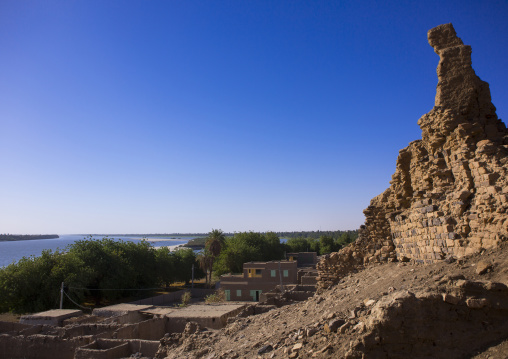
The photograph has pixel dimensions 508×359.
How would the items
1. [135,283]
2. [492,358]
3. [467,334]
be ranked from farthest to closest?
[135,283], [467,334], [492,358]

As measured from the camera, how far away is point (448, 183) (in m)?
8.90

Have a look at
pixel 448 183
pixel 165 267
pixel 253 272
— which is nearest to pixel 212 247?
pixel 165 267

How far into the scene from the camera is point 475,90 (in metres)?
9.47

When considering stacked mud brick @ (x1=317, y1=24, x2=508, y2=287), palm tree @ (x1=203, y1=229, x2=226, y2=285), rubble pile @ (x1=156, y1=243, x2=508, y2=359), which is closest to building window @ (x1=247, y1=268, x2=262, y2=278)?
palm tree @ (x1=203, y1=229, x2=226, y2=285)

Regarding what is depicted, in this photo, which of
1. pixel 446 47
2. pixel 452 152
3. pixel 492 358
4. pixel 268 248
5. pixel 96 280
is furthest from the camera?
pixel 268 248

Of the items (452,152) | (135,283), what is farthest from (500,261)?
(135,283)

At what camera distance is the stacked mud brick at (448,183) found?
23.4ft

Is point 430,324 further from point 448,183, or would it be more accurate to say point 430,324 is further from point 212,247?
point 212,247

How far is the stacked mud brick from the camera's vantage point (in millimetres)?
7145

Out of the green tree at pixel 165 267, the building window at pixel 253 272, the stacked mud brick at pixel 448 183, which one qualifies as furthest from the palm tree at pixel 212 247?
the stacked mud brick at pixel 448 183

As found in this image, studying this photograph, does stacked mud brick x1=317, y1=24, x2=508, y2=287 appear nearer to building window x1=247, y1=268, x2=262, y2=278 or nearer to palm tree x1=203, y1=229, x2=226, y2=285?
building window x1=247, y1=268, x2=262, y2=278

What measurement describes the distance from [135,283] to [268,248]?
2694 centimetres

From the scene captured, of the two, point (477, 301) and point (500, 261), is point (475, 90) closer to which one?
point (500, 261)

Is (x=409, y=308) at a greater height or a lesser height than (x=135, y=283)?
greater
